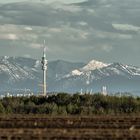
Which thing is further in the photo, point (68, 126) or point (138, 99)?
point (138, 99)

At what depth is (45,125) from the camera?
1940 inches

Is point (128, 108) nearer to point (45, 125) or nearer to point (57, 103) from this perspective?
point (57, 103)

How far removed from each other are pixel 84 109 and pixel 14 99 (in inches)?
526

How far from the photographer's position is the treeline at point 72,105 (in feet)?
251

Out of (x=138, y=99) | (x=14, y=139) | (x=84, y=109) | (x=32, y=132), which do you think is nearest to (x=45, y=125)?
(x=32, y=132)

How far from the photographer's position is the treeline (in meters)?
76.4

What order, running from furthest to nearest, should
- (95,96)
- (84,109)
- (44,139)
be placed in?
1. (95,96)
2. (84,109)
3. (44,139)

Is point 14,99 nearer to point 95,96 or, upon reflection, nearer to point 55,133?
point 95,96

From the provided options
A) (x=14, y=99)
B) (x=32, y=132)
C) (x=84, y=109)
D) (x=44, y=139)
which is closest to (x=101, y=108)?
(x=84, y=109)

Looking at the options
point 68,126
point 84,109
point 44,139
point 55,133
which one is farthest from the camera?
point 84,109

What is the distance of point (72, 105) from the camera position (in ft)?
259

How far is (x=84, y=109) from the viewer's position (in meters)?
76.5

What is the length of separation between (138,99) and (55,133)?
41386 mm

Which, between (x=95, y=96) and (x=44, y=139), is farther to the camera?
(x=95, y=96)
